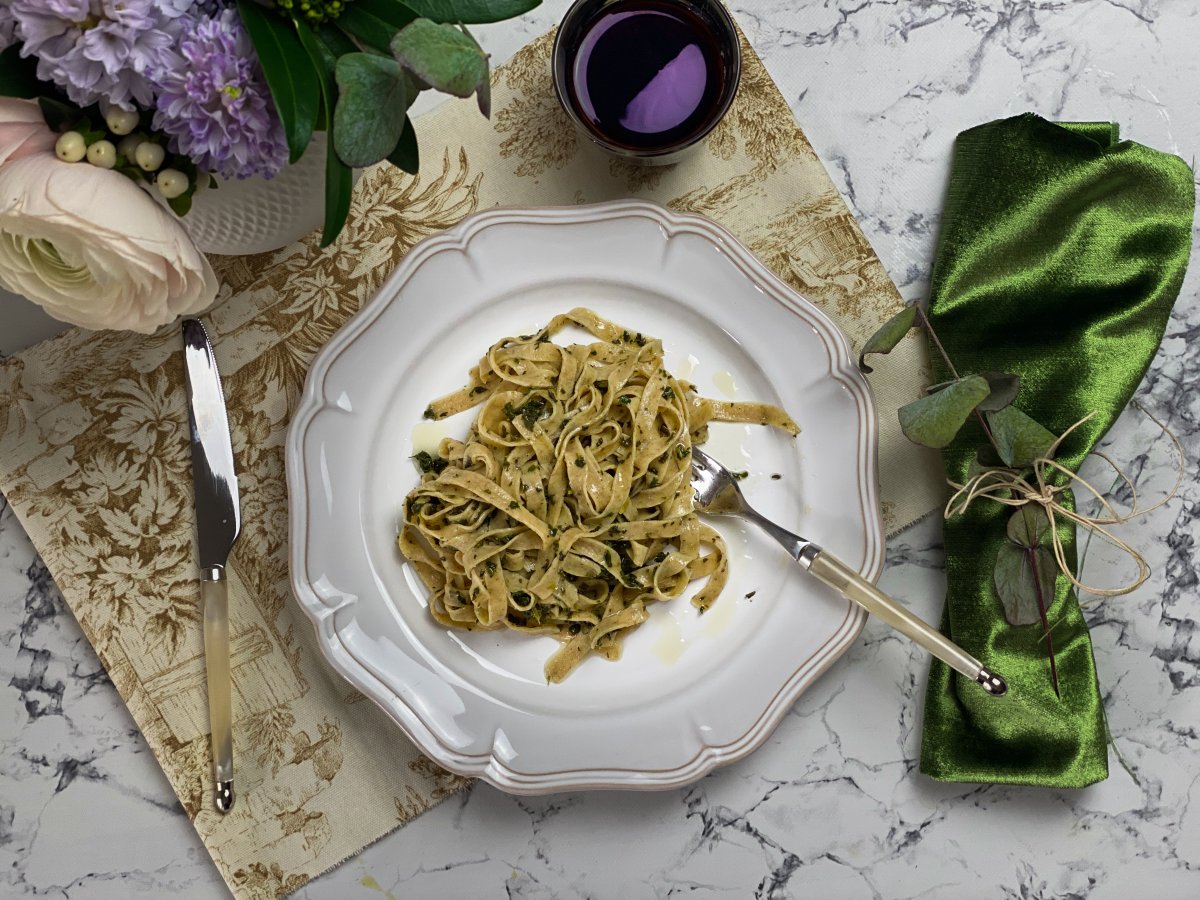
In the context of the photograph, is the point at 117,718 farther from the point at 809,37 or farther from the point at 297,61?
the point at 809,37

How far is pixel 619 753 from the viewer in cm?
170

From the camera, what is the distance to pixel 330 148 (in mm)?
1153

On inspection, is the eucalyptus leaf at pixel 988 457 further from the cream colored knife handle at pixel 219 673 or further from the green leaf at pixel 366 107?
the cream colored knife handle at pixel 219 673

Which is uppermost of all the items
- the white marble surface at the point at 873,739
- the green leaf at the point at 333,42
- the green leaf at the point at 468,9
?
the green leaf at the point at 468,9

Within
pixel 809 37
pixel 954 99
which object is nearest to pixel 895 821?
pixel 954 99

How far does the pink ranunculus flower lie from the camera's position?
3.52 ft

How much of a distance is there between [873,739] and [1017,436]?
2.16 ft

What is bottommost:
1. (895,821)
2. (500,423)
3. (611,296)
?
(895,821)

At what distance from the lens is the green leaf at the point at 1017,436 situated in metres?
1.66

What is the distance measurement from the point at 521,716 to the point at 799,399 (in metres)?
0.77

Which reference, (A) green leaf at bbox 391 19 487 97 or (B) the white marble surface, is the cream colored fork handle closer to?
(B) the white marble surface

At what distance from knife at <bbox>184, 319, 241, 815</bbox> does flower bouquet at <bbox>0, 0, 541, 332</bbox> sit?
593mm

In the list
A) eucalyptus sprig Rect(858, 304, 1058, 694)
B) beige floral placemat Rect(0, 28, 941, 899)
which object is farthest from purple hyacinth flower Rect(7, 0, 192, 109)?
eucalyptus sprig Rect(858, 304, 1058, 694)

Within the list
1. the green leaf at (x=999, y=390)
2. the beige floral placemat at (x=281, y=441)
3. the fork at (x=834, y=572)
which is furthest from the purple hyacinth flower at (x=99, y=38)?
the green leaf at (x=999, y=390)
